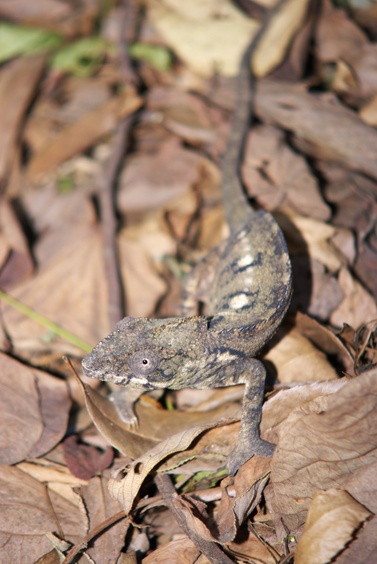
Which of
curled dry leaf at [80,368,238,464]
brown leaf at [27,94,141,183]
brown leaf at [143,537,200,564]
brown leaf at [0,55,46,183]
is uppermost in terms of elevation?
brown leaf at [0,55,46,183]

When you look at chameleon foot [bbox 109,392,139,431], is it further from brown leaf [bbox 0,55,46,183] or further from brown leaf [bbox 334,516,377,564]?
brown leaf [bbox 0,55,46,183]

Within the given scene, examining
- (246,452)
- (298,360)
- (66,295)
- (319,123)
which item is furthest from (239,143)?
(246,452)

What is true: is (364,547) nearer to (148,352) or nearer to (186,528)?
(186,528)

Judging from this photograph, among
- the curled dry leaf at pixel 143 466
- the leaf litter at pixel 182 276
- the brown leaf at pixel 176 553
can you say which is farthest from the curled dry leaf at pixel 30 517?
the brown leaf at pixel 176 553

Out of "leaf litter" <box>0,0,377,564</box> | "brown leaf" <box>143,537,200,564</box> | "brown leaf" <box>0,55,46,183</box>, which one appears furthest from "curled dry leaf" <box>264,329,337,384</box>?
"brown leaf" <box>0,55,46,183</box>

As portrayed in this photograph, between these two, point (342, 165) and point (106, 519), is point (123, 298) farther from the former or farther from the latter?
point (342, 165)
